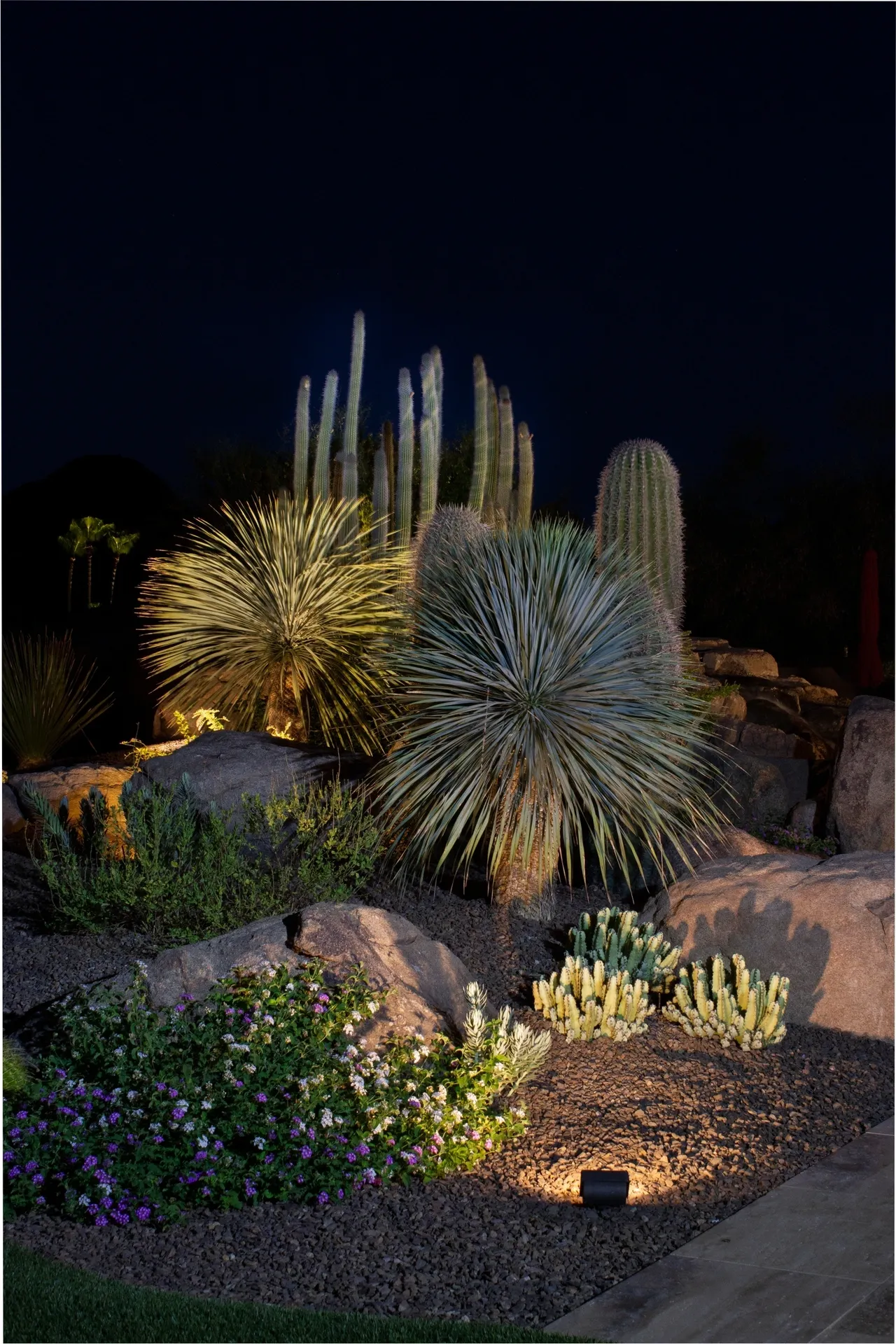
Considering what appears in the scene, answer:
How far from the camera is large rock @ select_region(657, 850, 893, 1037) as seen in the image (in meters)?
6.39

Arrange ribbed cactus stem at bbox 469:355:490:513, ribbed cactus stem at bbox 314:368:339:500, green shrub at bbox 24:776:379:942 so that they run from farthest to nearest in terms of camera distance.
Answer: ribbed cactus stem at bbox 469:355:490:513 < ribbed cactus stem at bbox 314:368:339:500 < green shrub at bbox 24:776:379:942

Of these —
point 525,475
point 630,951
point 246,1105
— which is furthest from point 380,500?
point 246,1105

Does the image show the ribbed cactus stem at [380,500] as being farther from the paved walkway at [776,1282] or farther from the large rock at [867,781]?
the paved walkway at [776,1282]

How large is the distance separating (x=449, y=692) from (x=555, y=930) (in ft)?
4.68

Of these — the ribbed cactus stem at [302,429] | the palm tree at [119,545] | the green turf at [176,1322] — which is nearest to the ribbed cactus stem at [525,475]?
the ribbed cactus stem at [302,429]

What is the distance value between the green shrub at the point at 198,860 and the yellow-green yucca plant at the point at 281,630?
198cm

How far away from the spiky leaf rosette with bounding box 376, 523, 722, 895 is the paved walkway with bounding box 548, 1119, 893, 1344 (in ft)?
9.30

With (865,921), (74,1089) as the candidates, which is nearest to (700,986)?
(865,921)

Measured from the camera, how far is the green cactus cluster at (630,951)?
21.1 ft

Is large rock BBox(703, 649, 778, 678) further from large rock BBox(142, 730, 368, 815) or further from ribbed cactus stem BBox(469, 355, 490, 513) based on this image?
large rock BBox(142, 730, 368, 815)

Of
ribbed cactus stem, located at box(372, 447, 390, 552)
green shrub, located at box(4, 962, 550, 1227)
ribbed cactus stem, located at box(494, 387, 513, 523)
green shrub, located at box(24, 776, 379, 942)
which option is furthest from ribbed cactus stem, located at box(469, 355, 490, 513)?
green shrub, located at box(4, 962, 550, 1227)

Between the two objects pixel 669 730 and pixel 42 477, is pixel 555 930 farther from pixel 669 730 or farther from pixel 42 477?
pixel 42 477

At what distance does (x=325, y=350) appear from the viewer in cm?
2061

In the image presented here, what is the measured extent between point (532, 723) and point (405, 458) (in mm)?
7305
